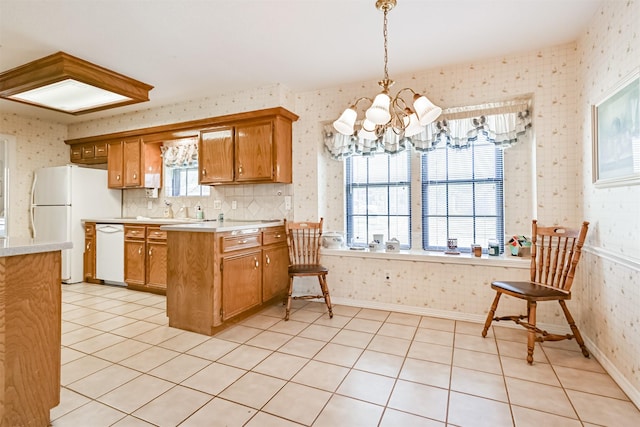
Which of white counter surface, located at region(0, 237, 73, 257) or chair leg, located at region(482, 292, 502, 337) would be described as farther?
chair leg, located at region(482, 292, 502, 337)

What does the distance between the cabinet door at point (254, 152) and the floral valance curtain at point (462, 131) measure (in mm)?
782

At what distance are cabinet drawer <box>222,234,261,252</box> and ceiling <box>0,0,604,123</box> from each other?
1.70 metres

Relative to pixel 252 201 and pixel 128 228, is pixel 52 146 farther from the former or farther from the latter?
pixel 252 201

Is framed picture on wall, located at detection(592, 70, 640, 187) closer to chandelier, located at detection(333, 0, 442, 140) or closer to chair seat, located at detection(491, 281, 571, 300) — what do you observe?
chair seat, located at detection(491, 281, 571, 300)

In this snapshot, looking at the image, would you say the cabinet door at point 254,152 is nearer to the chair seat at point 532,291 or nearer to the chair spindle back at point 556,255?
the chair seat at point 532,291

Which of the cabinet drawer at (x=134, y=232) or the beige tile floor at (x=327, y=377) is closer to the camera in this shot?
the beige tile floor at (x=327, y=377)

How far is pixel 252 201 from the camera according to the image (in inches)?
160

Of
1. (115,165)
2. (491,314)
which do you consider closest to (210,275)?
(491,314)

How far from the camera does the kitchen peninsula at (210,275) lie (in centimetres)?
274

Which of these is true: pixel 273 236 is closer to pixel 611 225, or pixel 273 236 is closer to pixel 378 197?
pixel 378 197

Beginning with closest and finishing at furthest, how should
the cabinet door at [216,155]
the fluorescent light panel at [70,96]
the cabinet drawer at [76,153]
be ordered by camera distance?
the fluorescent light panel at [70,96], the cabinet door at [216,155], the cabinet drawer at [76,153]

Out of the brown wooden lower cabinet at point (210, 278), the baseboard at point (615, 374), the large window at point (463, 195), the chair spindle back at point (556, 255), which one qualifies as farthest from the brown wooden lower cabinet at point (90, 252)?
the baseboard at point (615, 374)

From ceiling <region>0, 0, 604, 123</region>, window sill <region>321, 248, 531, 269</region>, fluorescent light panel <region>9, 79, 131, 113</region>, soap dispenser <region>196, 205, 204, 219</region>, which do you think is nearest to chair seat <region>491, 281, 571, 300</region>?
window sill <region>321, 248, 531, 269</region>

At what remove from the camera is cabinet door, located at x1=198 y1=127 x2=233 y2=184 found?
3.82 metres
